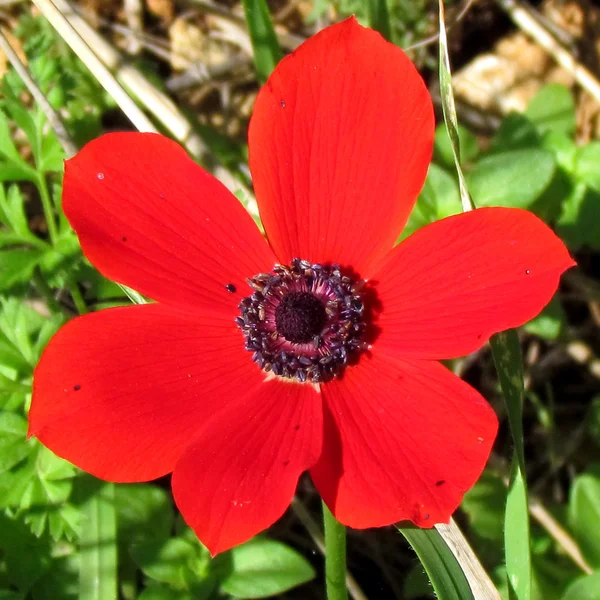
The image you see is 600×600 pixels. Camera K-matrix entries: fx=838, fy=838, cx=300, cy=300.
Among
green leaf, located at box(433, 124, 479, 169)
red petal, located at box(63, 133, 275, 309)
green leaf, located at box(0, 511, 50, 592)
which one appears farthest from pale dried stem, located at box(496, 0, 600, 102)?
green leaf, located at box(0, 511, 50, 592)

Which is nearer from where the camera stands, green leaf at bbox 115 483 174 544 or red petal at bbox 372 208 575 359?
red petal at bbox 372 208 575 359

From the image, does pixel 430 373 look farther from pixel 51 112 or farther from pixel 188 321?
pixel 51 112

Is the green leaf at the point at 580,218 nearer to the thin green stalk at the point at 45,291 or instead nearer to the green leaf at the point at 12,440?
the thin green stalk at the point at 45,291

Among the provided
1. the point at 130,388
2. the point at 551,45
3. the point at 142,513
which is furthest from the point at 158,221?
the point at 551,45

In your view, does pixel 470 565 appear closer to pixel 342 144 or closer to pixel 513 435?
pixel 513 435

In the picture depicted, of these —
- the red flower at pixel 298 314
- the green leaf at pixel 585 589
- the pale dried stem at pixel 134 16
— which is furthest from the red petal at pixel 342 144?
the pale dried stem at pixel 134 16

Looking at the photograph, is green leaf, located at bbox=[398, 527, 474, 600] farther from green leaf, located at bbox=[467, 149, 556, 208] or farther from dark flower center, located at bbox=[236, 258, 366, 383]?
green leaf, located at bbox=[467, 149, 556, 208]
